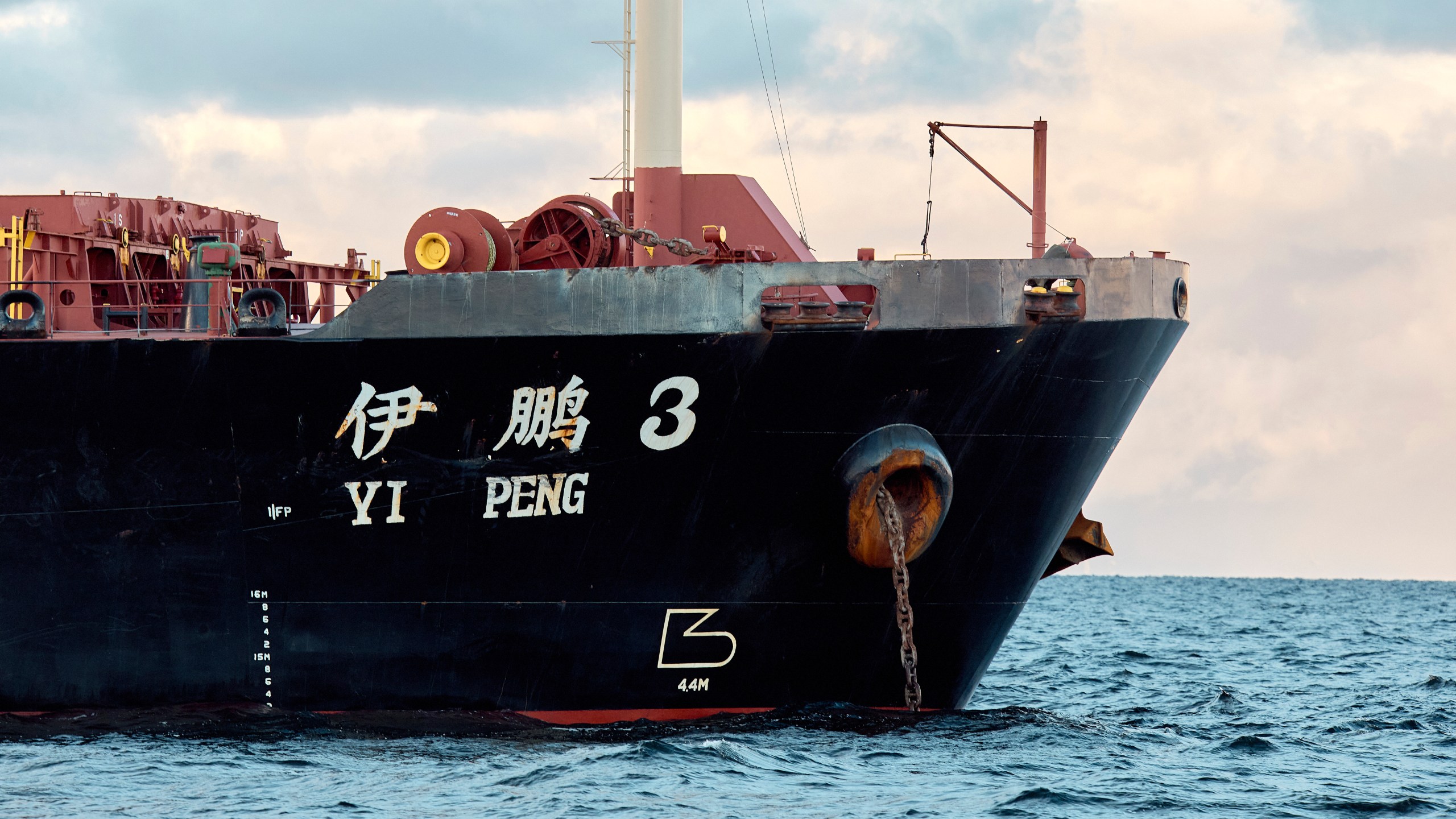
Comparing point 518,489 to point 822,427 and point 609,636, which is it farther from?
point 822,427

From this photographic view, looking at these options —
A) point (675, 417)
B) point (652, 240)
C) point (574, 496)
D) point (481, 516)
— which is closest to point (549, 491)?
point (574, 496)

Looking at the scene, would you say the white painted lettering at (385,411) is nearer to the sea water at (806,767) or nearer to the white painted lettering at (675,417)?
the white painted lettering at (675,417)

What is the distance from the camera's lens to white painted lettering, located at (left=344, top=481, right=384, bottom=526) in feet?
42.7

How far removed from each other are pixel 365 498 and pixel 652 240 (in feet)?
11.1

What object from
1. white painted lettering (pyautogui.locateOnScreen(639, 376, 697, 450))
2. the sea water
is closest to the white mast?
white painted lettering (pyautogui.locateOnScreen(639, 376, 697, 450))

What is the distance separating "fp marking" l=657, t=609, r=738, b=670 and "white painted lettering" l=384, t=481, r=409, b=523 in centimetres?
248

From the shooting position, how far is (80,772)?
39.3 ft

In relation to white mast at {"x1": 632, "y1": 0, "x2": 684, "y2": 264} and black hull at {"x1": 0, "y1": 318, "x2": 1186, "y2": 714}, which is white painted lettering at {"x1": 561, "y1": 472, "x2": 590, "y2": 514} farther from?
white mast at {"x1": 632, "y1": 0, "x2": 684, "y2": 264}

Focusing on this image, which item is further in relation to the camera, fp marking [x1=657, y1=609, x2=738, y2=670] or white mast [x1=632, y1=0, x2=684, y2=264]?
white mast [x1=632, y1=0, x2=684, y2=264]

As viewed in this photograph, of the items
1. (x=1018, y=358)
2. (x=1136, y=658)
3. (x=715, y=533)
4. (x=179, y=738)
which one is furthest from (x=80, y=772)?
(x=1136, y=658)

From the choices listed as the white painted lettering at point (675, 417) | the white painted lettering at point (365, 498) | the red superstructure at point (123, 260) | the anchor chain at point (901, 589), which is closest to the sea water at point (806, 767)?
the anchor chain at point (901, 589)

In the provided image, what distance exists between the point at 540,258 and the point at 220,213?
6.35 metres

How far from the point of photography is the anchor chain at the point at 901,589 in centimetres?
1277

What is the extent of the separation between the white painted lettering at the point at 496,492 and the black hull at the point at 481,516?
0.18ft
